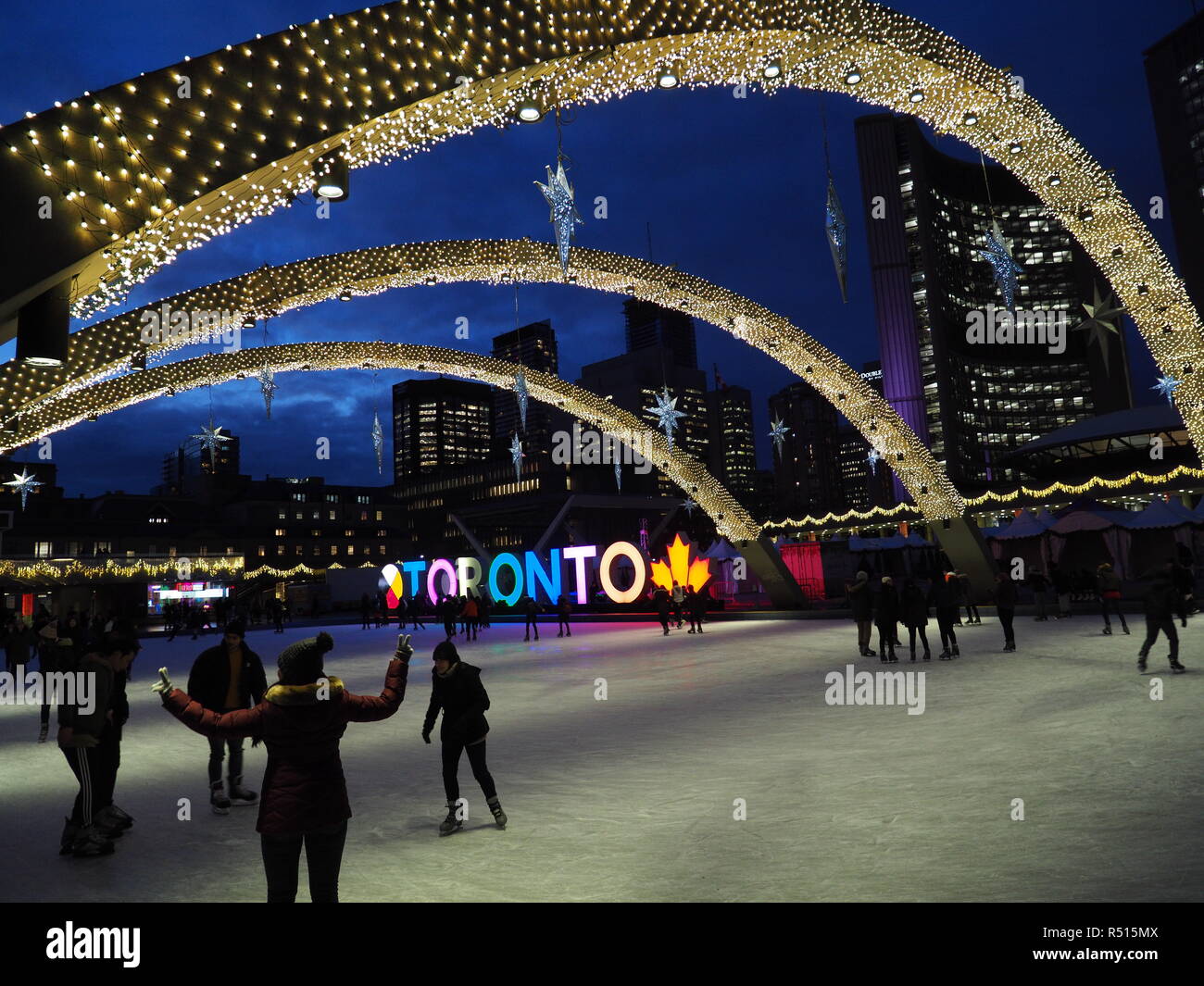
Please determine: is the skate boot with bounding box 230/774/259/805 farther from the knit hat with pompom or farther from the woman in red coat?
the knit hat with pompom

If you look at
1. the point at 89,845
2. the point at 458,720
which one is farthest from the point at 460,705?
the point at 89,845

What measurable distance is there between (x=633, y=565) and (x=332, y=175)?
79.8 ft

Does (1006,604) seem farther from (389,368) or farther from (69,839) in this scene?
(389,368)

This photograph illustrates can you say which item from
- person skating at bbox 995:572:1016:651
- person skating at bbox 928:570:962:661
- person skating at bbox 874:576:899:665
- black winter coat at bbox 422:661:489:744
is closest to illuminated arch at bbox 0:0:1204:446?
black winter coat at bbox 422:661:489:744

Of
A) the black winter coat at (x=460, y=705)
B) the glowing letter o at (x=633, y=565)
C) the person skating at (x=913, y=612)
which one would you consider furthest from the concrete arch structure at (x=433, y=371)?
the black winter coat at (x=460, y=705)

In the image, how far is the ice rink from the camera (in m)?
4.55

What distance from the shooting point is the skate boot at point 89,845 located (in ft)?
18.6

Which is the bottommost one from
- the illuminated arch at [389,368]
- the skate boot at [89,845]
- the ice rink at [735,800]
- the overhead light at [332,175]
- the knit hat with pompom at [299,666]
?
the ice rink at [735,800]

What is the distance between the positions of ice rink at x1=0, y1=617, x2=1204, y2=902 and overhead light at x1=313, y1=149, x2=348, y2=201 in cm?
525

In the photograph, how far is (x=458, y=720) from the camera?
20.0ft

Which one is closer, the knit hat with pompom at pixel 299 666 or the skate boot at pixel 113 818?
the knit hat with pompom at pixel 299 666

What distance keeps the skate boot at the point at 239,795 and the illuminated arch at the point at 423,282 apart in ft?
25.7

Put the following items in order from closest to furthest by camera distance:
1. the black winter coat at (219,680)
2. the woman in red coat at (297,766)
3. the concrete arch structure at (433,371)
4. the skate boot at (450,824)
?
the woman in red coat at (297,766) < the skate boot at (450,824) < the black winter coat at (219,680) < the concrete arch structure at (433,371)

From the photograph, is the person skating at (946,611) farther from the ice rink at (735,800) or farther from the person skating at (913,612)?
the ice rink at (735,800)
